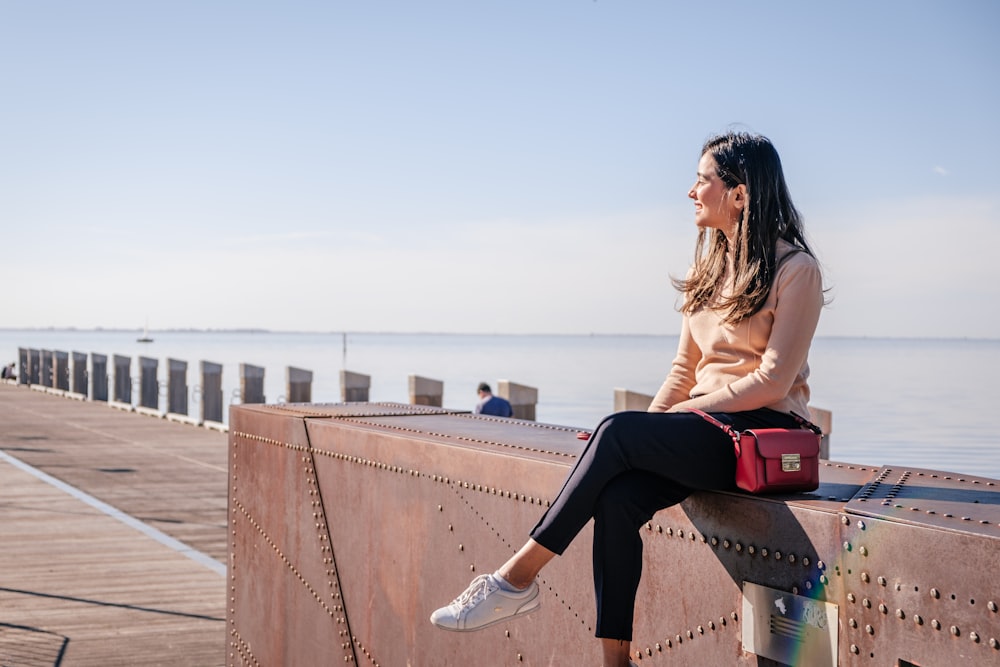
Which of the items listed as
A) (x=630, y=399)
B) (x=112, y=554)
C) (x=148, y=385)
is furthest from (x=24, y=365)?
(x=630, y=399)

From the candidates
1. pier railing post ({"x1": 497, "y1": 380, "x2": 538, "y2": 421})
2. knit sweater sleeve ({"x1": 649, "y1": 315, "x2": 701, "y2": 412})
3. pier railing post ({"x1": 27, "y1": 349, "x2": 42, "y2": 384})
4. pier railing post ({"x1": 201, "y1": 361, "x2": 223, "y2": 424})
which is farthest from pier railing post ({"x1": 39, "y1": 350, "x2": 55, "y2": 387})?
knit sweater sleeve ({"x1": 649, "y1": 315, "x2": 701, "y2": 412})

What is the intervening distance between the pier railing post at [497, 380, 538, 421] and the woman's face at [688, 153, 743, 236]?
410 inches

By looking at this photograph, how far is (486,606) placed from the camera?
145 inches

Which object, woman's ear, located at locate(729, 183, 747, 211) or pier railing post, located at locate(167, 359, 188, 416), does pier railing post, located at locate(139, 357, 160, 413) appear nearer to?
pier railing post, located at locate(167, 359, 188, 416)

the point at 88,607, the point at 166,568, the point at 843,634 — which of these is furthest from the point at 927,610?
the point at 166,568

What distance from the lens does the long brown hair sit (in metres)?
3.71

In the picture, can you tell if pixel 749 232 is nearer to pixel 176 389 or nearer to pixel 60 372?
pixel 176 389

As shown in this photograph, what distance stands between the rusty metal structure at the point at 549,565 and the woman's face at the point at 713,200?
0.93 meters

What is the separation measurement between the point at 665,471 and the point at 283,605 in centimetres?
338

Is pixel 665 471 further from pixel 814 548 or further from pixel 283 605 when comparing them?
pixel 283 605

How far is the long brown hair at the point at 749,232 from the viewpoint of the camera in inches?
146

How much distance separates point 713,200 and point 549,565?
4.83ft

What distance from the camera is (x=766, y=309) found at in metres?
3.69

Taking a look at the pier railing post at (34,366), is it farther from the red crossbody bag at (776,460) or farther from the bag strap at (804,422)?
the red crossbody bag at (776,460)
